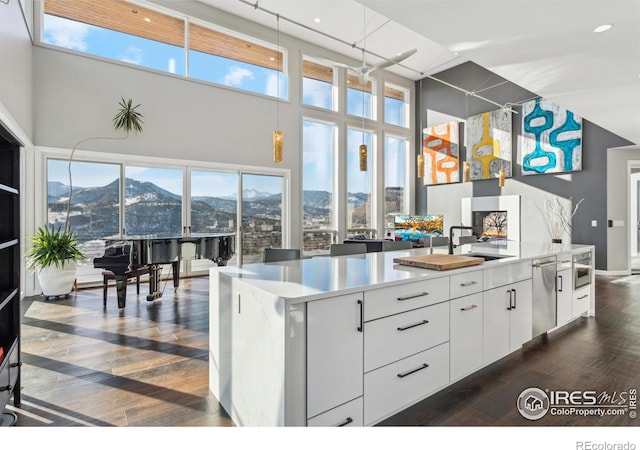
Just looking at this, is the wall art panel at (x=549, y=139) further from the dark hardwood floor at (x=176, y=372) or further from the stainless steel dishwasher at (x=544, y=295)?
the stainless steel dishwasher at (x=544, y=295)

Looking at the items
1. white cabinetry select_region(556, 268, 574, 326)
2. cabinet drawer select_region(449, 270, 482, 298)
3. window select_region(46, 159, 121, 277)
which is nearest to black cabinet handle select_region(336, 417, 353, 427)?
cabinet drawer select_region(449, 270, 482, 298)

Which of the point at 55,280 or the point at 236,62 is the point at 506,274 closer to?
the point at 55,280

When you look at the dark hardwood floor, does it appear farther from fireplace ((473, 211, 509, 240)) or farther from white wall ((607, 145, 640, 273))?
fireplace ((473, 211, 509, 240))

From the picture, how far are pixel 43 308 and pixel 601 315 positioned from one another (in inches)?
261

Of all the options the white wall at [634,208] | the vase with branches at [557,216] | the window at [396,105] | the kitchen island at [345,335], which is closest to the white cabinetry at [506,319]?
the kitchen island at [345,335]

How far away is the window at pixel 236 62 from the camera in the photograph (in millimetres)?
6262

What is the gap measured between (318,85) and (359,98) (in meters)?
1.23

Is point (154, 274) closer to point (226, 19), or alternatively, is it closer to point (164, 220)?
point (164, 220)

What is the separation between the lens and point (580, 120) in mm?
6586

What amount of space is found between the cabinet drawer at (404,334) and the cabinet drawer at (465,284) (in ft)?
0.40

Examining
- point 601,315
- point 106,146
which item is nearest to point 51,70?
point 106,146

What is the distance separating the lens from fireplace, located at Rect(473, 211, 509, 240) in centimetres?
788

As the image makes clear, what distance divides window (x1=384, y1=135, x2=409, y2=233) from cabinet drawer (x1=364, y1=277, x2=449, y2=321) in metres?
7.15

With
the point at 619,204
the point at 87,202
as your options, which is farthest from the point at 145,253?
the point at 619,204
